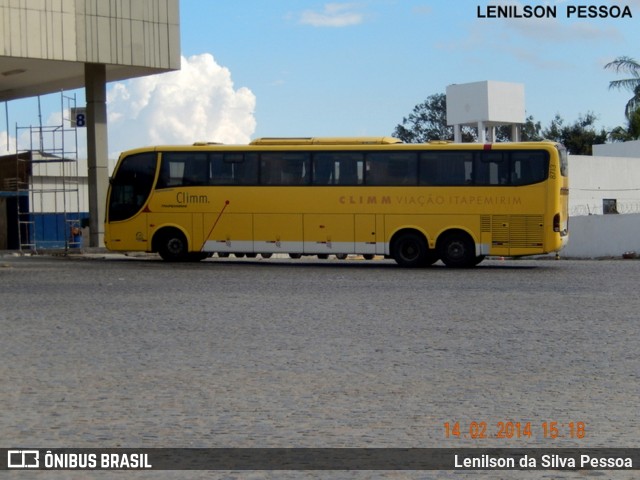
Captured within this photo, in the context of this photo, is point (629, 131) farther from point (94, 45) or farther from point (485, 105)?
point (94, 45)

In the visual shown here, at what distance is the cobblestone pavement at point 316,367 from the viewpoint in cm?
784

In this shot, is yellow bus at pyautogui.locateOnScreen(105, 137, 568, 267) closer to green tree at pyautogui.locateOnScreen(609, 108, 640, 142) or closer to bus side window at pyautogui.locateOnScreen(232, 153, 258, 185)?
bus side window at pyautogui.locateOnScreen(232, 153, 258, 185)

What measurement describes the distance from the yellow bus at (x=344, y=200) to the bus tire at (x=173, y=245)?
3cm

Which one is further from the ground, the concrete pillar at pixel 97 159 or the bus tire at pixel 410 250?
the concrete pillar at pixel 97 159

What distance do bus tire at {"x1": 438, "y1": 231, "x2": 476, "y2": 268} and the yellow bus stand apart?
0.10 ft

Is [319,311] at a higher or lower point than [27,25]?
lower

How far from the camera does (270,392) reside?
9625 mm

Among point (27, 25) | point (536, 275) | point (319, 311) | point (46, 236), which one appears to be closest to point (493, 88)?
point (46, 236)

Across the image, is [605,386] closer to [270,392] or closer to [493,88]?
[270,392]

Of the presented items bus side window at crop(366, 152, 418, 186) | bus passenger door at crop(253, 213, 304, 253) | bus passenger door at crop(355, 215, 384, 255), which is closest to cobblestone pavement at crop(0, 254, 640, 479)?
bus passenger door at crop(355, 215, 384, 255)

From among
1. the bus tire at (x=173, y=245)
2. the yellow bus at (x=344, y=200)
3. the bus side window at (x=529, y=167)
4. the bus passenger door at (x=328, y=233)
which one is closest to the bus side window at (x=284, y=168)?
the yellow bus at (x=344, y=200)

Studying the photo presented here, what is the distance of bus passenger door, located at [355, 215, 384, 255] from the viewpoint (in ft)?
99.7

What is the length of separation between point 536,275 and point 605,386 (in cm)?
1628

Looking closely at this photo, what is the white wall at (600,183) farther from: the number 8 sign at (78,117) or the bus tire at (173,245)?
the bus tire at (173,245)
